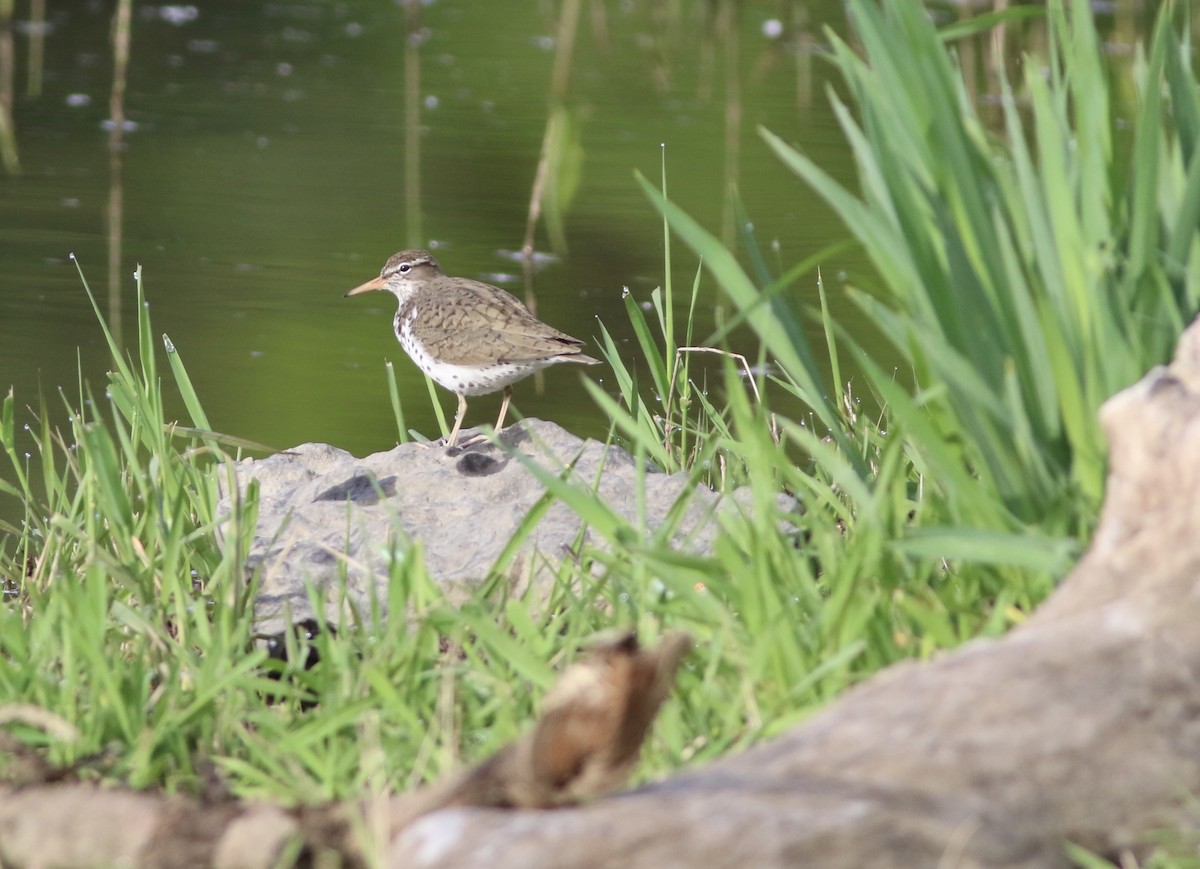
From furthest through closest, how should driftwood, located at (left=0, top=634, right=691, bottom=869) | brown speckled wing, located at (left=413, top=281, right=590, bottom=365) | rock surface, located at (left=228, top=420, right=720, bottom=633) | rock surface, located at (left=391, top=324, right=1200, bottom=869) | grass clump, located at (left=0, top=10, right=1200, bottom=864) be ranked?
brown speckled wing, located at (left=413, top=281, right=590, bottom=365)
rock surface, located at (left=228, top=420, right=720, bottom=633)
grass clump, located at (left=0, top=10, right=1200, bottom=864)
driftwood, located at (left=0, top=634, right=691, bottom=869)
rock surface, located at (left=391, top=324, right=1200, bottom=869)

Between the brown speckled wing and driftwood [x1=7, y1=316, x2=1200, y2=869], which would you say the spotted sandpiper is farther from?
driftwood [x1=7, y1=316, x2=1200, y2=869]

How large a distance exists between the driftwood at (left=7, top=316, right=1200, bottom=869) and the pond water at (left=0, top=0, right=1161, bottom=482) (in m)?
1.94

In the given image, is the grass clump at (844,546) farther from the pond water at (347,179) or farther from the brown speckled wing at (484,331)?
the brown speckled wing at (484,331)

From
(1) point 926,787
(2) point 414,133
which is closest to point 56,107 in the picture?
(2) point 414,133

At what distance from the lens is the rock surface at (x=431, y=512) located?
354 cm

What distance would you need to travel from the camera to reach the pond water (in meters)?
6.93

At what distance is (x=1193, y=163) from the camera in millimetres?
2941

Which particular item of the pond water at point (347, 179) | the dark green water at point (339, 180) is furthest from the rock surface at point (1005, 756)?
the dark green water at point (339, 180)

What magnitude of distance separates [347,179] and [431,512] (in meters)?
6.24

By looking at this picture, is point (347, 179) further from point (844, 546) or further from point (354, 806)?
point (354, 806)

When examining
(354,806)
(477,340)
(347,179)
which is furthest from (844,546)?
(347,179)

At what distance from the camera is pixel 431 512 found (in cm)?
402

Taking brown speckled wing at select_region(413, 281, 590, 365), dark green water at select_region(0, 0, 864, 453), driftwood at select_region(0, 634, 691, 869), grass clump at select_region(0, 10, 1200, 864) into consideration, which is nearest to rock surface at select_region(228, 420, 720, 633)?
grass clump at select_region(0, 10, 1200, 864)

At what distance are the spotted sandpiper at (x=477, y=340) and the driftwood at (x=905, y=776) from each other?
2.85 m
